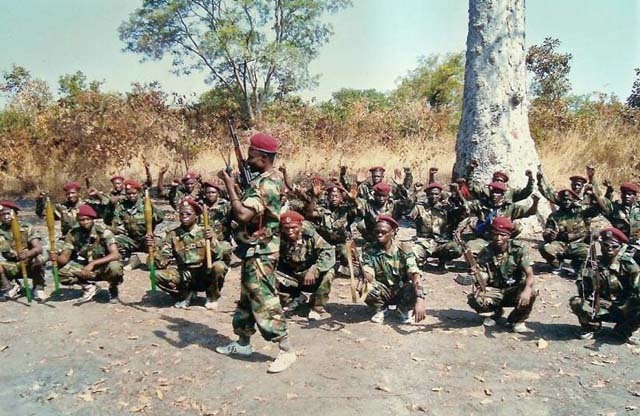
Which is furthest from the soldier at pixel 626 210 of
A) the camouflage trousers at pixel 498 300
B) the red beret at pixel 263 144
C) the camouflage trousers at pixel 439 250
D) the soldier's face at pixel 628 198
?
the red beret at pixel 263 144

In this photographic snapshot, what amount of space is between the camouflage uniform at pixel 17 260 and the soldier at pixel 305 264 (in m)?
2.95

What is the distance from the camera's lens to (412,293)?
19.4ft

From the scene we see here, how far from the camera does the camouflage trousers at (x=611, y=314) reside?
17.6ft

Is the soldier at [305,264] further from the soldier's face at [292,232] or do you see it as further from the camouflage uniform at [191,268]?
the camouflage uniform at [191,268]

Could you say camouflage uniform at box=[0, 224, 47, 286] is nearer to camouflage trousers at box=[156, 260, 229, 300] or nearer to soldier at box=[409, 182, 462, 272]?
camouflage trousers at box=[156, 260, 229, 300]

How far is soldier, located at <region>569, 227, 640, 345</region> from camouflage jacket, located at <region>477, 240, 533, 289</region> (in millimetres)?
594

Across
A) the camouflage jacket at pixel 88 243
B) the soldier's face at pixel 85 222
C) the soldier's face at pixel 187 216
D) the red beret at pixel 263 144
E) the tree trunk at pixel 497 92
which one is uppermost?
the tree trunk at pixel 497 92

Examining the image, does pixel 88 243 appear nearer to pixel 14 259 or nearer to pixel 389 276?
pixel 14 259

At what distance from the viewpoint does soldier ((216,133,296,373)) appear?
175 inches

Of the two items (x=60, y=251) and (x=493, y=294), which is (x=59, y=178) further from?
(x=493, y=294)

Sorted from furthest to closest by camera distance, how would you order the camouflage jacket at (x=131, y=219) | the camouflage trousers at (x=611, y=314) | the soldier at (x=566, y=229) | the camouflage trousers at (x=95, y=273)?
the camouflage jacket at (x=131, y=219) → the soldier at (x=566, y=229) → the camouflage trousers at (x=95, y=273) → the camouflage trousers at (x=611, y=314)

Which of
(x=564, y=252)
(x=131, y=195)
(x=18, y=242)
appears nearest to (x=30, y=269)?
(x=18, y=242)

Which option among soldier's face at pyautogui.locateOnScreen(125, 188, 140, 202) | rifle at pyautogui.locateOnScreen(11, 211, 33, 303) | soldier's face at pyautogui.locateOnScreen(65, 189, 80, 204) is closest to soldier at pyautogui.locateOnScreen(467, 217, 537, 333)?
rifle at pyautogui.locateOnScreen(11, 211, 33, 303)

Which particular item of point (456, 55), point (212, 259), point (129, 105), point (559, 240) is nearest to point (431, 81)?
point (456, 55)
